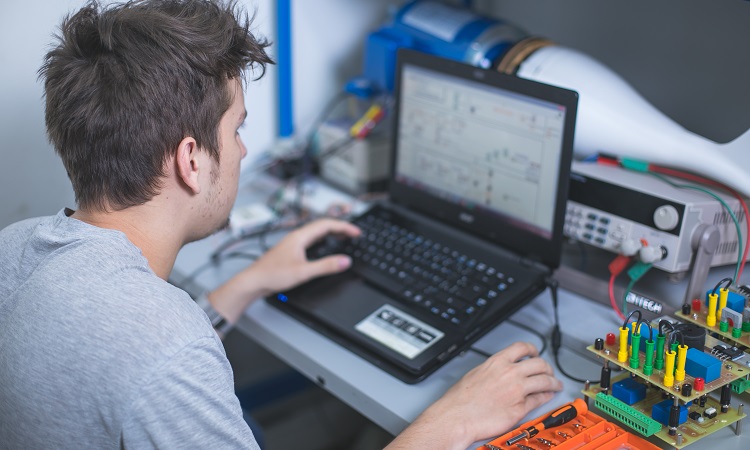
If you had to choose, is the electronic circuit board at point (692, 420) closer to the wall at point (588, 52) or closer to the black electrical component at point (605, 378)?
the black electrical component at point (605, 378)

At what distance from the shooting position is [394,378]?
3.54ft

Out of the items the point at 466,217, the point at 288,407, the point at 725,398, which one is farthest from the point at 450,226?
the point at 288,407

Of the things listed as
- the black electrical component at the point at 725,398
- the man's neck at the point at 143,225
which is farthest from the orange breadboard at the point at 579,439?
the man's neck at the point at 143,225

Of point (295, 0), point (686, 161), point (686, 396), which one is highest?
point (295, 0)

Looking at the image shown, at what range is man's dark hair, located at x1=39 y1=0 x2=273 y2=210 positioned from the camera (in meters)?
0.90

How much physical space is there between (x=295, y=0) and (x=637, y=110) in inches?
30.9

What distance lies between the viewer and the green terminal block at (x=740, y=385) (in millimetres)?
949

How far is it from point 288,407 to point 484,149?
1089 mm

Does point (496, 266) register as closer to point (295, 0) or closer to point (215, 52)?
point (215, 52)

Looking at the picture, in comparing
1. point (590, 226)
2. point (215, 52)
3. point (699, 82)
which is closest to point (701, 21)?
point (699, 82)

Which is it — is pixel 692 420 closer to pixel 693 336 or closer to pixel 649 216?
pixel 693 336

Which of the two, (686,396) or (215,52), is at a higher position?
(215,52)

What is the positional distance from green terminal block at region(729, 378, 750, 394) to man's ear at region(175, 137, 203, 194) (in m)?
0.71

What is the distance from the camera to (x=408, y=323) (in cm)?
115
